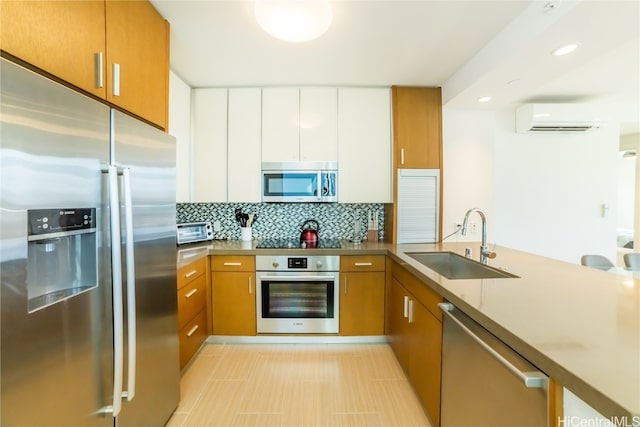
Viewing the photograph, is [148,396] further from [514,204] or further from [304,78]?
[514,204]

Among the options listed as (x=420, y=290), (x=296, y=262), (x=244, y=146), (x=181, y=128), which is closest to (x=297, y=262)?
(x=296, y=262)

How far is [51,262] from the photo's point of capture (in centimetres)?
90

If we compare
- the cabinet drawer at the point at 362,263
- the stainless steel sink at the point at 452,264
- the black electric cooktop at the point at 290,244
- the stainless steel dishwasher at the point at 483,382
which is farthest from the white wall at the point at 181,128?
the stainless steel dishwasher at the point at 483,382

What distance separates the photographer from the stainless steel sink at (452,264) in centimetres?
193

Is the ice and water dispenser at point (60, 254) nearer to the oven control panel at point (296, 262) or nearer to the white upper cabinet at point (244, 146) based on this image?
the oven control panel at point (296, 262)

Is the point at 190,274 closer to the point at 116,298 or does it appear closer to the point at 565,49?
the point at 116,298

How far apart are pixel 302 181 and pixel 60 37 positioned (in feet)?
6.04

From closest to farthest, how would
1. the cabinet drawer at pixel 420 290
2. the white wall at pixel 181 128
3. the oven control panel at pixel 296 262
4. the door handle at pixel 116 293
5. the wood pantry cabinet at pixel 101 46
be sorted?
the wood pantry cabinet at pixel 101 46 → the door handle at pixel 116 293 → the cabinet drawer at pixel 420 290 → the white wall at pixel 181 128 → the oven control panel at pixel 296 262

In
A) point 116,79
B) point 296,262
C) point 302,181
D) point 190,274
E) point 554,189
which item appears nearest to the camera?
point 116,79

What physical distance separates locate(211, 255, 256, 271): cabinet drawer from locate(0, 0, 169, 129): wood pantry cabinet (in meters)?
1.20

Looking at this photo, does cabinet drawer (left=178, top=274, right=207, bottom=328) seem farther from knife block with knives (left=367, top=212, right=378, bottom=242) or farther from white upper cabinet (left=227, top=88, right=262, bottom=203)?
knife block with knives (left=367, top=212, right=378, bottom=242)

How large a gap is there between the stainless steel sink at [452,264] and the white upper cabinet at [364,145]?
2.17ft

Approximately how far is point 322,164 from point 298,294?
1.22 m

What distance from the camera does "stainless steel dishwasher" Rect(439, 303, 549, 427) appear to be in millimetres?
821
